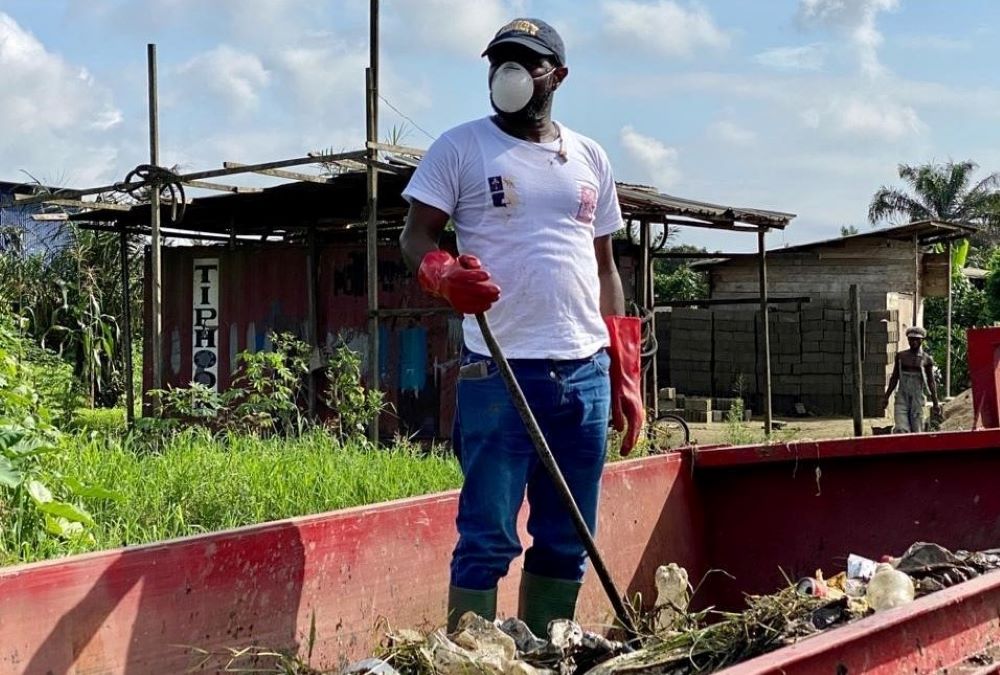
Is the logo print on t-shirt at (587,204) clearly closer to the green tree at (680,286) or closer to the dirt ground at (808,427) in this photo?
the dirt ground at (808,427)

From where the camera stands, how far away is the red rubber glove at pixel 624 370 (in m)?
3.04

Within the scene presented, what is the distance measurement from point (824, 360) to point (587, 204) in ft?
48.9

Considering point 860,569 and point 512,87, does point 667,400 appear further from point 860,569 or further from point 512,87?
point 512,87

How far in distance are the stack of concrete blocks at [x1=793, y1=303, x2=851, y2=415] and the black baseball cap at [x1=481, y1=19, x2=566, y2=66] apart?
1490 cm

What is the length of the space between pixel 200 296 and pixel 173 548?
27.6 ft

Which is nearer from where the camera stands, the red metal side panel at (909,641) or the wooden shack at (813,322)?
the red metal side panel at (909,641)

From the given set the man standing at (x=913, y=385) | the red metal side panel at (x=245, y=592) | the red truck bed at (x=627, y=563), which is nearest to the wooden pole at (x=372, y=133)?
the red truck bed at (x=627, y=563)

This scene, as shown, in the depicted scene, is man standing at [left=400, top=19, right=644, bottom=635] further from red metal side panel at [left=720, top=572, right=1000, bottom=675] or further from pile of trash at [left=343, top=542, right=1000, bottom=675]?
red metal side panel at [left=720, top=572, right=1000, bottom=675]

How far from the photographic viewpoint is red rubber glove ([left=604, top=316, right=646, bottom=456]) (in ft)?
9.98

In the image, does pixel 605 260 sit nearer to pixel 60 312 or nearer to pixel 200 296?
pixel 200 296

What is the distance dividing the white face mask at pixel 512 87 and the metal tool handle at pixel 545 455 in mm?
528

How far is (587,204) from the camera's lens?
291cm

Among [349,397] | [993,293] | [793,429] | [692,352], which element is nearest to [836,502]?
[349,397]

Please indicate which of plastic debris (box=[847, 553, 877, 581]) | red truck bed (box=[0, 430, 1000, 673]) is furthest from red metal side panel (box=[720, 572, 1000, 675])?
plastic debris (box=[847, 553, 877, 581])
